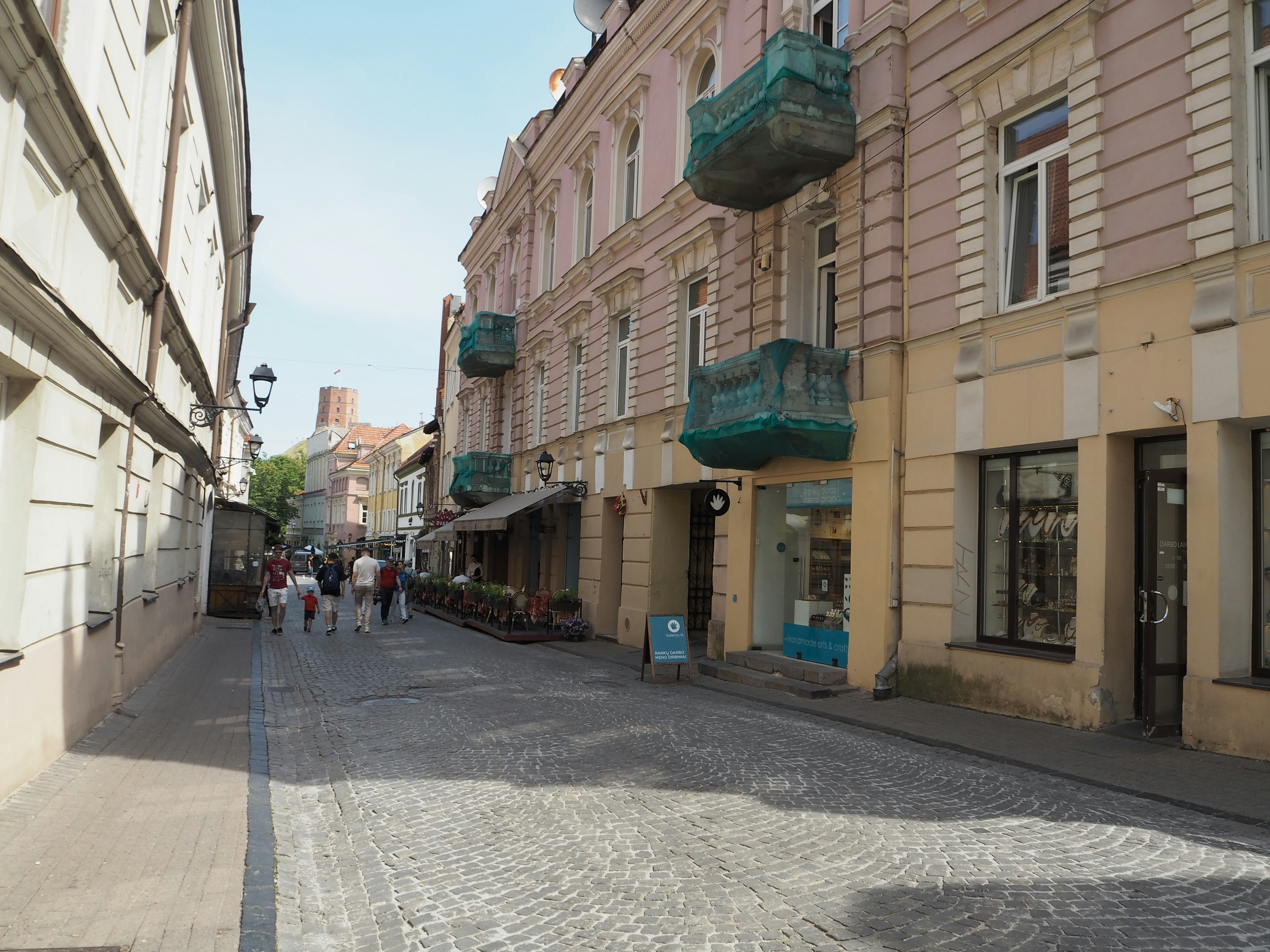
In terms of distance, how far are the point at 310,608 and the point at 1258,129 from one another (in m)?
19.8

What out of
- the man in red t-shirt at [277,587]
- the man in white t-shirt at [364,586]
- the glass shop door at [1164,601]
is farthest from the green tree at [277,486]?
the glass shop door at [1164,601]

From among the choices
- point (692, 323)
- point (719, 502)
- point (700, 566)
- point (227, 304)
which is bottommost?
point (700, 566)

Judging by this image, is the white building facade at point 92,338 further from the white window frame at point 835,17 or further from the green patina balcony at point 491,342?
the green patina balcony at point 491,342

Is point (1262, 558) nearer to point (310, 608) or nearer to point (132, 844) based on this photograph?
point (132, 844)

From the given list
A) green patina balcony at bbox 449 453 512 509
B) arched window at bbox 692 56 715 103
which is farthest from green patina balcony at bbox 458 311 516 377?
arched window at bbox 692 56 715 103

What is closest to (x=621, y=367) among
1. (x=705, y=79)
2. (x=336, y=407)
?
(x=705, y=79)

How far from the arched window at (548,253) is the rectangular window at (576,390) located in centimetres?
314

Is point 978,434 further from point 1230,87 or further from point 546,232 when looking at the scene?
point 546,232

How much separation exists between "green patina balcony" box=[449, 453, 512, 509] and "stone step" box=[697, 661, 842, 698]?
1354 centimetres

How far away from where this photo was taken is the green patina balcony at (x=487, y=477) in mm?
26922

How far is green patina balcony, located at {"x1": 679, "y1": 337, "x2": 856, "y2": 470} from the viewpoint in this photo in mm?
12125

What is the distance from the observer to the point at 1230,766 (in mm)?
7457

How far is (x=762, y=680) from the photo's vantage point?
12688 millimetres

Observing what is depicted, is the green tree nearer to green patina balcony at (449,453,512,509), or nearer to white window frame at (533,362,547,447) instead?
green patina balcony at (449,453,512,509)
